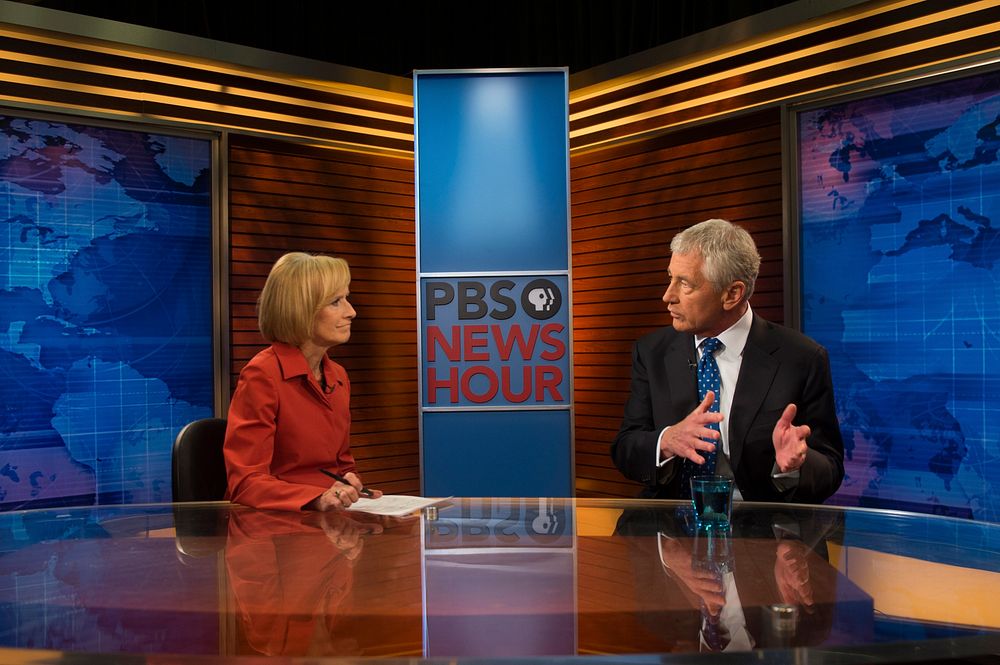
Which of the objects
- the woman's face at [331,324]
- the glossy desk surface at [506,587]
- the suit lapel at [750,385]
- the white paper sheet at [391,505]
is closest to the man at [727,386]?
the suit lapel at [750,385]

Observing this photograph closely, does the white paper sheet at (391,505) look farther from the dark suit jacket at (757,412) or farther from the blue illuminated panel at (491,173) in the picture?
the blue illuminated panel at (491,173)

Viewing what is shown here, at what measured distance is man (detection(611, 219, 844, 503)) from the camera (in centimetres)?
251

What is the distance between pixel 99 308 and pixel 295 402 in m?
2.27

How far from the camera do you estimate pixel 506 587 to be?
1.43 meters

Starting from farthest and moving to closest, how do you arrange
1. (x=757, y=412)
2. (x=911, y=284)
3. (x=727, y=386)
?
(x=911, y=284) → (x=727, y=386) → (x=757, y=412)

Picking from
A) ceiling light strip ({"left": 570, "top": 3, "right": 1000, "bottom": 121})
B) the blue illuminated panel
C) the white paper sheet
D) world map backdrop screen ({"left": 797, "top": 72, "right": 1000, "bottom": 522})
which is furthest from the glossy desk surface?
ceiling light strip ({"left": 570, "top": 3, "right": 1000, "bottom": 121})

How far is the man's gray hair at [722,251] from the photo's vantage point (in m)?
2.70

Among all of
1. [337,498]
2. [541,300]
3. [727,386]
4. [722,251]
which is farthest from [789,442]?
[541,300]

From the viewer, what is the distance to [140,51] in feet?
15.2

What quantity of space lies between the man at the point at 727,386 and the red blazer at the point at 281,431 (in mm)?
874

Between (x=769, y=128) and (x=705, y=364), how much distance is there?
2.27 m

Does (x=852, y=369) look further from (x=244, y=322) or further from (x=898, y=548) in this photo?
(x=244, y=322)

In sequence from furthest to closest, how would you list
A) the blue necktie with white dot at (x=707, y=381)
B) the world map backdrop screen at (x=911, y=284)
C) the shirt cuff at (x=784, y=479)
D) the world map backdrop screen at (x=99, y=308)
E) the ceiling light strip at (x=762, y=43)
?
the world map backdrop screen at (x=99, y=308)
the ceiling light strip at (x=762, y=43)
the world map backdrop screen at (x=911, y=284)
the blue necktie with white dot at (x=707, y=381)
the shirt cuff at (x=784, y=479)

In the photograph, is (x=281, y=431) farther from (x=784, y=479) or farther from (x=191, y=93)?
(x=191, y=93)
